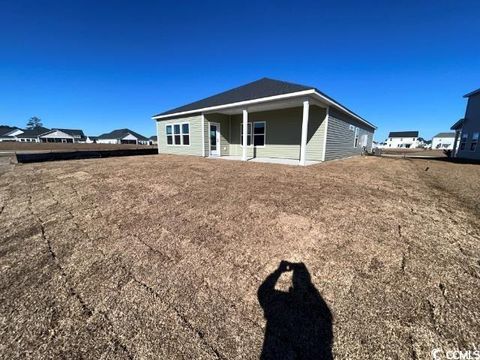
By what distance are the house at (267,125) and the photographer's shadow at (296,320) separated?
7.21m

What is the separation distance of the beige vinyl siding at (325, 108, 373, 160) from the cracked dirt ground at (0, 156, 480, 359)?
22.3 feet

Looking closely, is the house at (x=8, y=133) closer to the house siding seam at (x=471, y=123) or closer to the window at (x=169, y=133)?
the window at (x=169, y=133)

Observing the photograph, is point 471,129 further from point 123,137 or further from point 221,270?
point 123,137

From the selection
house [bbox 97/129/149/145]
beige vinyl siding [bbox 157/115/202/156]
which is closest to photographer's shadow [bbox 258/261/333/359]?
beige vinyl siding [bbox 157/115/202/156]

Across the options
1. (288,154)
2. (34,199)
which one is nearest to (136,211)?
(34,199)

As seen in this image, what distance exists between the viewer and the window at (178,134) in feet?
46.6

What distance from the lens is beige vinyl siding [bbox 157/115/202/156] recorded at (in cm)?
1305

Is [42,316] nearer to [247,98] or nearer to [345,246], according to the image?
[345,246]

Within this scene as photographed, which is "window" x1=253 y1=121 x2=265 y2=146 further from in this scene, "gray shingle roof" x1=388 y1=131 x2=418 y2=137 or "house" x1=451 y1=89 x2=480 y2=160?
"gray shingle roof" x1=388 y1=131 x2=418 y2=137

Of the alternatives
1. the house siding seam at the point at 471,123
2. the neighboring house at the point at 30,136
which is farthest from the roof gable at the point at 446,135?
the neighboring house at the point at 30,136

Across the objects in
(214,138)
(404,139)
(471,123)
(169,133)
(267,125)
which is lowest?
(214,138)

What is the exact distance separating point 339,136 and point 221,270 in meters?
12.3

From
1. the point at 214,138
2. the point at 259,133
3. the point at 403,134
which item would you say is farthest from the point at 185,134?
the point at 403,134

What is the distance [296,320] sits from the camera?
1.76 m
